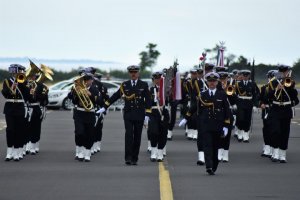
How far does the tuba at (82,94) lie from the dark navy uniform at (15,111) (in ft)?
3.19

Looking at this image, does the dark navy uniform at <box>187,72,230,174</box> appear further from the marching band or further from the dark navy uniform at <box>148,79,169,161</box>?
the dark navy uniform at <box>148,79,169,161</box>

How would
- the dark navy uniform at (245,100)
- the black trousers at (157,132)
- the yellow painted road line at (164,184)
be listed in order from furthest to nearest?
the dark navy uniform at (245,100) < the black trousers at (157,132) < the yellow painted road line at (164,184)

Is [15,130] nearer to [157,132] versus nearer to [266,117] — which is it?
[157,132]

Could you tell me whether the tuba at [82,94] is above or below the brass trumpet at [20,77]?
below

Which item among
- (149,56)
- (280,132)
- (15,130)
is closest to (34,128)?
(15,130)

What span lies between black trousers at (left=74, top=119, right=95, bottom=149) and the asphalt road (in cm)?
41

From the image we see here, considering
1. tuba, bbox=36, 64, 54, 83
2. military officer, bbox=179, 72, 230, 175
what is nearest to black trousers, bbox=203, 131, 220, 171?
military officer, bbox=179, 72, 230, 175

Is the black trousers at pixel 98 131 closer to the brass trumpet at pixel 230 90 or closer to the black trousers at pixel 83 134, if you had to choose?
the black trousers at pixel 83 134

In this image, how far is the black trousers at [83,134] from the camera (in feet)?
66.3

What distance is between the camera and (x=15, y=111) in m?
20.2

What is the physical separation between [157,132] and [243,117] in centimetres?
640

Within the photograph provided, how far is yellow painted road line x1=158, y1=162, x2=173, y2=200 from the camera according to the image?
47.3 ft

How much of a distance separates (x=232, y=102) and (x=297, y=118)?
1944 cm

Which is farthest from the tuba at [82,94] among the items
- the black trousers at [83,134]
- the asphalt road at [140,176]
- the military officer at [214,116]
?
the military officer at [214,116]
